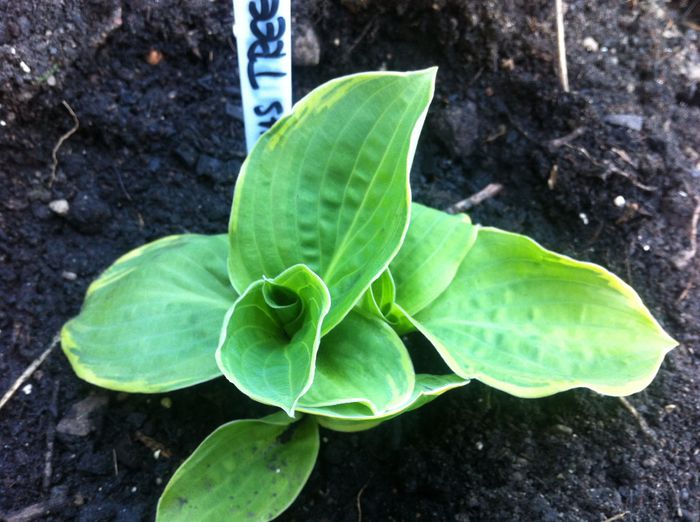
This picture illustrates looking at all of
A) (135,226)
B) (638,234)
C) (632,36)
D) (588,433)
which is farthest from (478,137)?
(135,226)

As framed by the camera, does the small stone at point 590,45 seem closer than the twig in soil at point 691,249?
No

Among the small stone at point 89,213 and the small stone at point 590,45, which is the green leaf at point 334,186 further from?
the small stone at point 590,45

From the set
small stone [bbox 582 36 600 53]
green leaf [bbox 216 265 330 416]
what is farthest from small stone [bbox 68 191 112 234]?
small stone [bbox 582 36 600 53]

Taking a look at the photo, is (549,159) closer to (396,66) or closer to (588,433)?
(396,66)

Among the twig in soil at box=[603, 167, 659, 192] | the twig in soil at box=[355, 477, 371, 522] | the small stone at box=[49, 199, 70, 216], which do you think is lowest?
the twig in soil at box=[355, 477, 371, 522]

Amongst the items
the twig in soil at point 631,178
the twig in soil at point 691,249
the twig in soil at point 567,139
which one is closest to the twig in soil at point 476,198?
the twig in soil at point 567,139

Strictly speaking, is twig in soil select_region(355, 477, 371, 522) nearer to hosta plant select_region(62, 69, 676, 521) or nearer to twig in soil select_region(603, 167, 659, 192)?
hosta plant select_region(62, 69, 676, 521)
